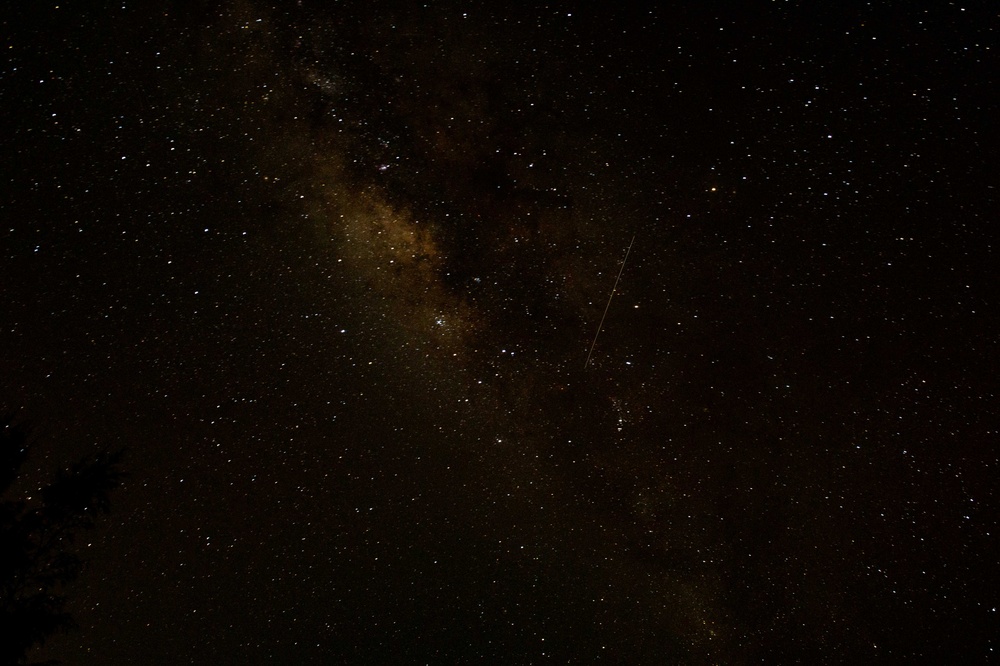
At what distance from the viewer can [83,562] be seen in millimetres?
3227

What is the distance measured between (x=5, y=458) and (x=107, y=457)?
454 millimetres

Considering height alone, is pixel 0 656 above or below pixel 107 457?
below

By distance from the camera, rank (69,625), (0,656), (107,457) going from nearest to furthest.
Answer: (0,656), (69,625), (107,457)

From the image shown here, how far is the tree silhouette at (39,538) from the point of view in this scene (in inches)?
116

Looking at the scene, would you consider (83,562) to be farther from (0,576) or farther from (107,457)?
(107,457)

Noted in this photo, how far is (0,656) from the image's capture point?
2.81m

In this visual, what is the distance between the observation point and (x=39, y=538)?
10.4 feet

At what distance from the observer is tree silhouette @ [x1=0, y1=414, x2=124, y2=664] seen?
2.95m

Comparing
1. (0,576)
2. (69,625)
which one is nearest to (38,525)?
(0,576)

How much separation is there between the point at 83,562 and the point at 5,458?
69cm

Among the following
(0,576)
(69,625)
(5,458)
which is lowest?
(69,625)

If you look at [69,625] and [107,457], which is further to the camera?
[107,457]

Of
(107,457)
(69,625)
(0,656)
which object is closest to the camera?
(0,656)

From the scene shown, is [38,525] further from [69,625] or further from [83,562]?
[69,625]
